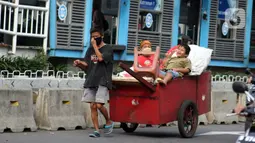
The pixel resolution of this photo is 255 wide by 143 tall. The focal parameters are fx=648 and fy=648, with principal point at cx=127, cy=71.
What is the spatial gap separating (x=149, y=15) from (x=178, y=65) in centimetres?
1028

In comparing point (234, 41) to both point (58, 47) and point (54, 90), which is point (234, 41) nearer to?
point (58, 47)

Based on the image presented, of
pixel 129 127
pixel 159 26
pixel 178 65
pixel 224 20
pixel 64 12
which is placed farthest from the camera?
pixel 224 20

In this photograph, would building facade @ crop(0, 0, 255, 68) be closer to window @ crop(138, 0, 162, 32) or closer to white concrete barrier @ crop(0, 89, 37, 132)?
window @ crop(138, 0, 162, 32)

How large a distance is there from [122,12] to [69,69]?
9.03 feet

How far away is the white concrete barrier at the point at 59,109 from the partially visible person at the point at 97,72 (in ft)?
4.17

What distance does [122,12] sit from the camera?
834 inches

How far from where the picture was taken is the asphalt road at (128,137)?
10898mm

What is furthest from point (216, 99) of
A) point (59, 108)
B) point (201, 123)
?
point (59, 108)

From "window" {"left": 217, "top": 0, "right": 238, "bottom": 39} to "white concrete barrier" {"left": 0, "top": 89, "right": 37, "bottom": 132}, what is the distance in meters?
13.4

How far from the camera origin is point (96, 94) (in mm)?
11172

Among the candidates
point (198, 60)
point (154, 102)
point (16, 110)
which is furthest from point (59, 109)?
point (198, 60)

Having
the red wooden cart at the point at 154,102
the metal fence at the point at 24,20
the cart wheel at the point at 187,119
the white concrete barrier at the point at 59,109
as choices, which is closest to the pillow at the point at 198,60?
the red wooden cart at the point at 154,102

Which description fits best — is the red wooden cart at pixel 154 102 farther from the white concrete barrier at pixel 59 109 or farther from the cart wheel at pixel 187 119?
the white concrete barrier at pixel 59 109

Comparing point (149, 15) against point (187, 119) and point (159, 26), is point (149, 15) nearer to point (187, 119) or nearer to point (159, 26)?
point (159, 26)
